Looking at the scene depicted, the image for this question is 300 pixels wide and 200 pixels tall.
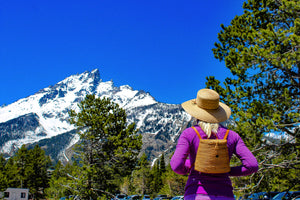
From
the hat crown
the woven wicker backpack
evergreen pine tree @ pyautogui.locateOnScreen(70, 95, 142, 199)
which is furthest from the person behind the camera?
evergreen pine tree @ pyautogui.locateOnScreen(70, 95, 142, 199)

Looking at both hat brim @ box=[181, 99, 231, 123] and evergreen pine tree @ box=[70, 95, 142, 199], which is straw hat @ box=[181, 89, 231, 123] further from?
evergreen pine tree @ box=[70, 95, 142, 199]

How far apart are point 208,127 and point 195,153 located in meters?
0.27

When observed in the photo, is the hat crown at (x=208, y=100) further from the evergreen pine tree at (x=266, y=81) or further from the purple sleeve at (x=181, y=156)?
the evergreen pine tree at (x=266, y=81)

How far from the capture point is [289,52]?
27.9ft

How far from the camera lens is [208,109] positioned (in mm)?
2604

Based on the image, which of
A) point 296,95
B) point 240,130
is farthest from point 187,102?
point 296,95

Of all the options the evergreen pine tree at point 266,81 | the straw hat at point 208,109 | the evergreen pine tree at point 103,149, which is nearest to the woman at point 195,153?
the straw hat at point 208,109

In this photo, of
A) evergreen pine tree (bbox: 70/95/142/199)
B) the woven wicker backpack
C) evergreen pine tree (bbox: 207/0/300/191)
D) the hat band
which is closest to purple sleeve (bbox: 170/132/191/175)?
the woven wicker backpack

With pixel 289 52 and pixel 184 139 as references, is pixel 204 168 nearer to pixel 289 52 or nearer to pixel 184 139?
pixel 184 139

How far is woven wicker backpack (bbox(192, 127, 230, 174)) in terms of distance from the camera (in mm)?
2268

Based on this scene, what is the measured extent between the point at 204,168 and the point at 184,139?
0.98 feet

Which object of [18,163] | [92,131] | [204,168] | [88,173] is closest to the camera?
[204,168]

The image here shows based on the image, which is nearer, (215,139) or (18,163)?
(215,139)

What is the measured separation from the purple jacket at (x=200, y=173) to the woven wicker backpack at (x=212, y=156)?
92 millimetres
